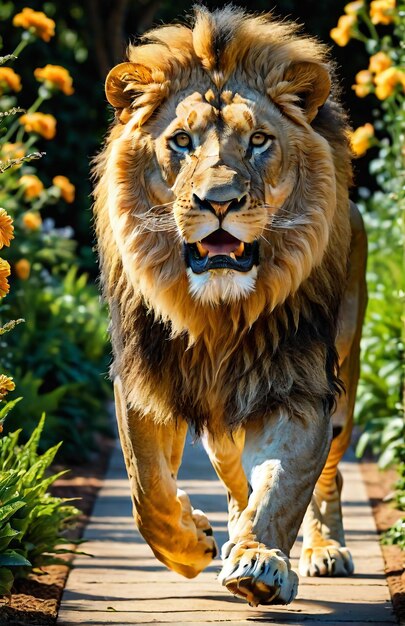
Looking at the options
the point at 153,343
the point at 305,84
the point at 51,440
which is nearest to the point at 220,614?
the point at 153,343

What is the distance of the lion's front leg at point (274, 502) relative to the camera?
363cm

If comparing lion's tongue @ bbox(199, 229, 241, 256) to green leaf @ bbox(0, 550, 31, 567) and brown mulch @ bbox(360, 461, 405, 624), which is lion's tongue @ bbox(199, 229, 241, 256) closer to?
green leaf @ bbox(0, 550, 31, 567)

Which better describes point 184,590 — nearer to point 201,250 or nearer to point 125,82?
point 201,250

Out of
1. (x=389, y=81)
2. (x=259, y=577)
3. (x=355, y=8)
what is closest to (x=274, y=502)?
(x=259, y=577)

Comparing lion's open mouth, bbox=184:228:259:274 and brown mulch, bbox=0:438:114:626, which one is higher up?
lion's open mouth, bbox=184:228:259:274

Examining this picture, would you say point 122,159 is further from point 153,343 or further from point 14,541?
point 14,541

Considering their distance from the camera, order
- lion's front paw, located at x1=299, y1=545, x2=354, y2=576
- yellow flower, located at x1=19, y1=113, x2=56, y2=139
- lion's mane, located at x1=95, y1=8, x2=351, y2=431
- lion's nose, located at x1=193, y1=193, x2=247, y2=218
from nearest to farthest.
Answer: lion's nose, located at x1=193, y1=193, x2=247, y2=218 → lion's mane, located at x1=95, y1=8, x2=351, y2=431 → lion's front paw, located at x1=299, y1=545, x2=354, y2=576 → yellow flower, located at x1=19, y1=113, x2=56, y2=139

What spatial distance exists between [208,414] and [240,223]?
0.72 m

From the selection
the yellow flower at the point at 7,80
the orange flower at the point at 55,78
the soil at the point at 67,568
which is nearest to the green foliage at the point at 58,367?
the soil at the point at 67,568

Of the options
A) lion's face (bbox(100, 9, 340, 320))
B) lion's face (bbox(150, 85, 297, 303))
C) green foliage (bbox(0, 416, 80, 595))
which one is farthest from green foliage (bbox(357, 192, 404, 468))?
lion's face (bbox(150, 85, 297, 303))

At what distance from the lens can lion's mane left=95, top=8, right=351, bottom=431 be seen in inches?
161

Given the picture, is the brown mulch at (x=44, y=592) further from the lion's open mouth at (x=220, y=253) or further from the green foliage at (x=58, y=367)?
the lion's open mouth at (x=220, y=253)

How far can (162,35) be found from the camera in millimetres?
4262

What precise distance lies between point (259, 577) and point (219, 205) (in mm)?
1021
